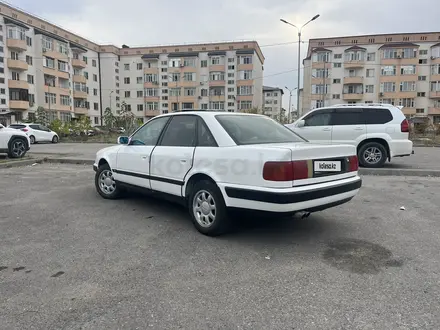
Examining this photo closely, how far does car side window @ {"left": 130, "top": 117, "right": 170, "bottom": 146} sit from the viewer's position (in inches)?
196

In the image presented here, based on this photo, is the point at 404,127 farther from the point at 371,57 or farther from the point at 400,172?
the point at 371,57

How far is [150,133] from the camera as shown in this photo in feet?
16.9

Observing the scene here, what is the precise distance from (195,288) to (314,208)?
1.63 m

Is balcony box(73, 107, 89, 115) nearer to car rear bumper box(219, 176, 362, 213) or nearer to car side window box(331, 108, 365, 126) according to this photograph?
car side window box(331, 108, 365, 126)

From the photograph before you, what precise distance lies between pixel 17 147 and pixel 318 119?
409 inches

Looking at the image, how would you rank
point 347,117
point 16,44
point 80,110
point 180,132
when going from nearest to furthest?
point 180,132
point 347,117
point 16,44
point 80,110

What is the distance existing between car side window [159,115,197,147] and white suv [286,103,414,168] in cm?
554

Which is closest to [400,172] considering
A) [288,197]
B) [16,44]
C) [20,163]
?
[288,197]

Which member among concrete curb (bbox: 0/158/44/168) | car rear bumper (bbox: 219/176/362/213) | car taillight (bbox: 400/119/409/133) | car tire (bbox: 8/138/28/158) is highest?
car taillight (bbox: 400/119/409/133)

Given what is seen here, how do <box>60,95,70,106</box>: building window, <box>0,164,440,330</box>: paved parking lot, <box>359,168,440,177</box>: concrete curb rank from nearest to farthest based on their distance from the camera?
<box>0,164,440,330</box>: paved parking lot
<box>359,168,440,177</box>: concrete curb
<box>60,95,70,106</box>: building window

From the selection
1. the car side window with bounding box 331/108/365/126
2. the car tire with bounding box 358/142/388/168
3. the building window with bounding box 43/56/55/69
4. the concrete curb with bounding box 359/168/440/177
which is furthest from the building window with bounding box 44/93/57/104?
the concrete curb with bounding box 359/168/440/177

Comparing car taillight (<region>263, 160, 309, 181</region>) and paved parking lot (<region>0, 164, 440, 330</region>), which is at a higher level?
car taillight (<region>263, 160, 309, 181</region>)

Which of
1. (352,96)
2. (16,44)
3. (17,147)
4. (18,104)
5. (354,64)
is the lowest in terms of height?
(17,147)

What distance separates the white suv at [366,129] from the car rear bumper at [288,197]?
19.1ft
